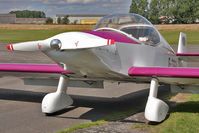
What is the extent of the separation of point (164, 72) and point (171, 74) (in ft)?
0.50

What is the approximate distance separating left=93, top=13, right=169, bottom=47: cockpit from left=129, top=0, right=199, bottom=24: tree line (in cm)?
8533

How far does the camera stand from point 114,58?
595 centimetres

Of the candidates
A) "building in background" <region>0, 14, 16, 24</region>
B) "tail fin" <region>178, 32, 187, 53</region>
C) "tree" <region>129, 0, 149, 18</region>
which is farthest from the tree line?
"tail fin" <region>178, 32, 187, 53</region>

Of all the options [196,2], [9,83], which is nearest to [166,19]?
[196,2]

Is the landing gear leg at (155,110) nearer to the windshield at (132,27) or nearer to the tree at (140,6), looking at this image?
the windshield at (132,27)

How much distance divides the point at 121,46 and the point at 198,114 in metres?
2.39

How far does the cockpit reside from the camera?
6809mm

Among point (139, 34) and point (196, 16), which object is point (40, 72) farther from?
point (196, 16)

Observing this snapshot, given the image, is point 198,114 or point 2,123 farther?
point 198,114

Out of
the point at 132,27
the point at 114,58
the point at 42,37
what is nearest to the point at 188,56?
the point at 132,27

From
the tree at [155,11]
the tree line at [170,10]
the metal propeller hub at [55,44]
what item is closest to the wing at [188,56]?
the metal propeller hub at [55,44]

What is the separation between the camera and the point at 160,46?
760 cm

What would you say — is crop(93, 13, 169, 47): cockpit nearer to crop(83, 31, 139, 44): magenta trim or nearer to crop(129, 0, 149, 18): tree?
crop(83, 31, 139, 44): magenta trim

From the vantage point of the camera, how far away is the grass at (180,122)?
18.9 feet
